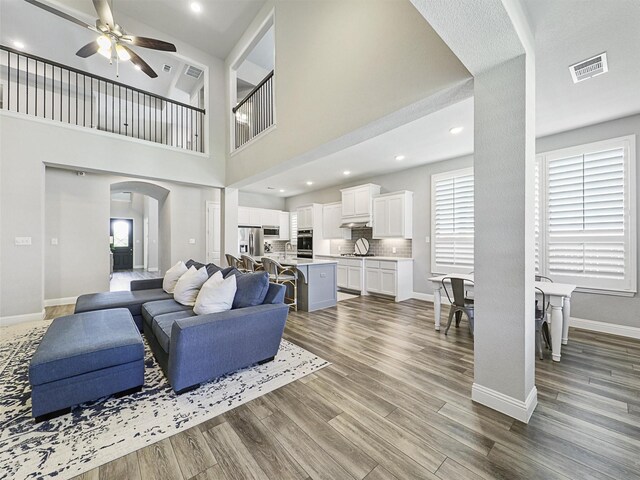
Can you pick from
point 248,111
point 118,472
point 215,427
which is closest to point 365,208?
point 248,111

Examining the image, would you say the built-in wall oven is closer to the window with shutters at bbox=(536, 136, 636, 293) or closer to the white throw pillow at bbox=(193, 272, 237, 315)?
A: the white throw pillow at bbox=(193, 272, 237, 315)

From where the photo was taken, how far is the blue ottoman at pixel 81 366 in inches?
68.7

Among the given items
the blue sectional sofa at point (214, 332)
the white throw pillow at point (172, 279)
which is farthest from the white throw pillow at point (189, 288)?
the white throw pillow at point (172, 279)

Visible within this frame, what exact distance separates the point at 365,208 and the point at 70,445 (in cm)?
587

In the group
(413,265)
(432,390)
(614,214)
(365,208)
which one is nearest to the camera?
(432,390)

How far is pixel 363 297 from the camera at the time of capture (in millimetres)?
5953

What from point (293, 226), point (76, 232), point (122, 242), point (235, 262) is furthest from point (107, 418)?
point (122, 242)

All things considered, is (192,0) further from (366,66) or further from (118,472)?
(118,472)

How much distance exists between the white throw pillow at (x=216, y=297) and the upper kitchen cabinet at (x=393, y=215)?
416cm

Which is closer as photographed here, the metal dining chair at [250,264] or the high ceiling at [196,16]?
the high ceiling at [196,16]

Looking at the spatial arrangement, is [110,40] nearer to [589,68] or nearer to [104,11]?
[104,11]

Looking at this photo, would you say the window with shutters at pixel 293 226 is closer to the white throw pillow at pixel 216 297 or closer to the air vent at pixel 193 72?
the air vent at pixel 193 72

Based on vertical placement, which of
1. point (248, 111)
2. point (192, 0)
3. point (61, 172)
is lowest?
point (61, 172)

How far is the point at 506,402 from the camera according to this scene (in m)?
1.88
